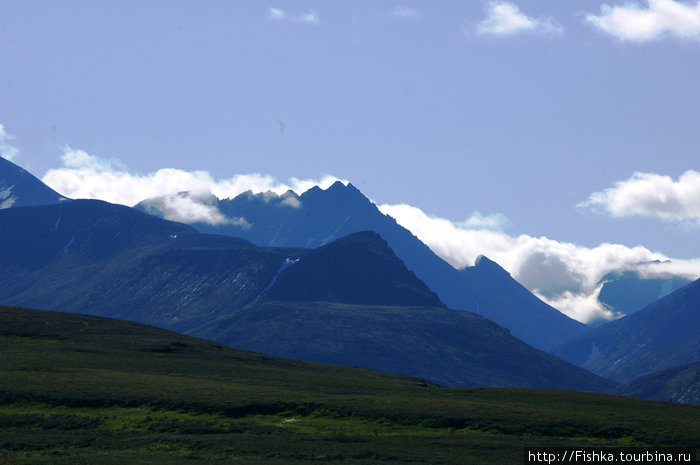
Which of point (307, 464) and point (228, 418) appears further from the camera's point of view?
point (228, 418)

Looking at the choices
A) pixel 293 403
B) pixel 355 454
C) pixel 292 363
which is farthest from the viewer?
pixel 292 363

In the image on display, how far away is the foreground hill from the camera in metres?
85.4

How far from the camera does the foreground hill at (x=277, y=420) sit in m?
85.4

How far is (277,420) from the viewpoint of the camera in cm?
10500

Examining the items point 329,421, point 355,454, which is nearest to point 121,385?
point 329,421

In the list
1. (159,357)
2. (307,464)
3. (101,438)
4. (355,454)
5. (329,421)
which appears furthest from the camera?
(159,357)

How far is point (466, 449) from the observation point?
88.3 metres

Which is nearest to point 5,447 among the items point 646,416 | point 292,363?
point 646,416

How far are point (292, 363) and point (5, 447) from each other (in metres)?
114

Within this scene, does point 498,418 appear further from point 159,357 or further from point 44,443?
point 159,357

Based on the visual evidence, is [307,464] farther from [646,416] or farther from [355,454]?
[646,416]

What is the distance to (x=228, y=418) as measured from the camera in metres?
106

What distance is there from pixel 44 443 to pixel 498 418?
51614 millimetres

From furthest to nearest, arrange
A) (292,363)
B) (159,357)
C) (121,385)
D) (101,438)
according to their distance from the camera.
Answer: (292,363) < (159,357) < (121,385) < (101,438)
